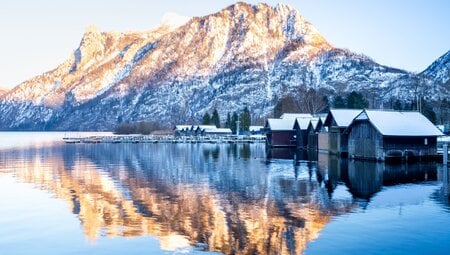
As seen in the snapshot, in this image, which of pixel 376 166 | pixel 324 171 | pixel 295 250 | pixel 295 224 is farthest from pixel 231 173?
pixel 295 250

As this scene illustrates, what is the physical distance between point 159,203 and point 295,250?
11.9 m

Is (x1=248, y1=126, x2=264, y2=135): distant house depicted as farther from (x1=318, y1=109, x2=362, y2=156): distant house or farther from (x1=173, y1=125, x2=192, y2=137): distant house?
(x1=318, y1=109, x2=362, y2=156): distant house

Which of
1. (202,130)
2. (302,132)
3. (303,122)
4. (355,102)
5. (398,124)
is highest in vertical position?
(355,102)

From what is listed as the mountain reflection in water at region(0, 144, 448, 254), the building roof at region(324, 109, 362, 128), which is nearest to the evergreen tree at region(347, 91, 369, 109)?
the building roof at region(324, 109, 362, 128)

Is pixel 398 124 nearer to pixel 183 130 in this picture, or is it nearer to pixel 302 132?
pixel 302 132

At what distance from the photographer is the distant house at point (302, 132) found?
88.5m

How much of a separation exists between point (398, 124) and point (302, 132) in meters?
33.7

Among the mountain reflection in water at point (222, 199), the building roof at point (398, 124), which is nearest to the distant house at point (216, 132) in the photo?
the building roof at point (398, 124)

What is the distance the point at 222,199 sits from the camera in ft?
95.0

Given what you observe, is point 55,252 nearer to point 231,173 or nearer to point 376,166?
point 231,173

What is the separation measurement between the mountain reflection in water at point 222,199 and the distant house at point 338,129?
14.2 m

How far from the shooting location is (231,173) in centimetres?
4403

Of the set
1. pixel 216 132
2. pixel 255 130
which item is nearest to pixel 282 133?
pixel 216 132

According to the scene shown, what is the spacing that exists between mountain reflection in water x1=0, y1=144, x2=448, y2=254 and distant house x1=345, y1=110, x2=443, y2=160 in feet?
14.5
